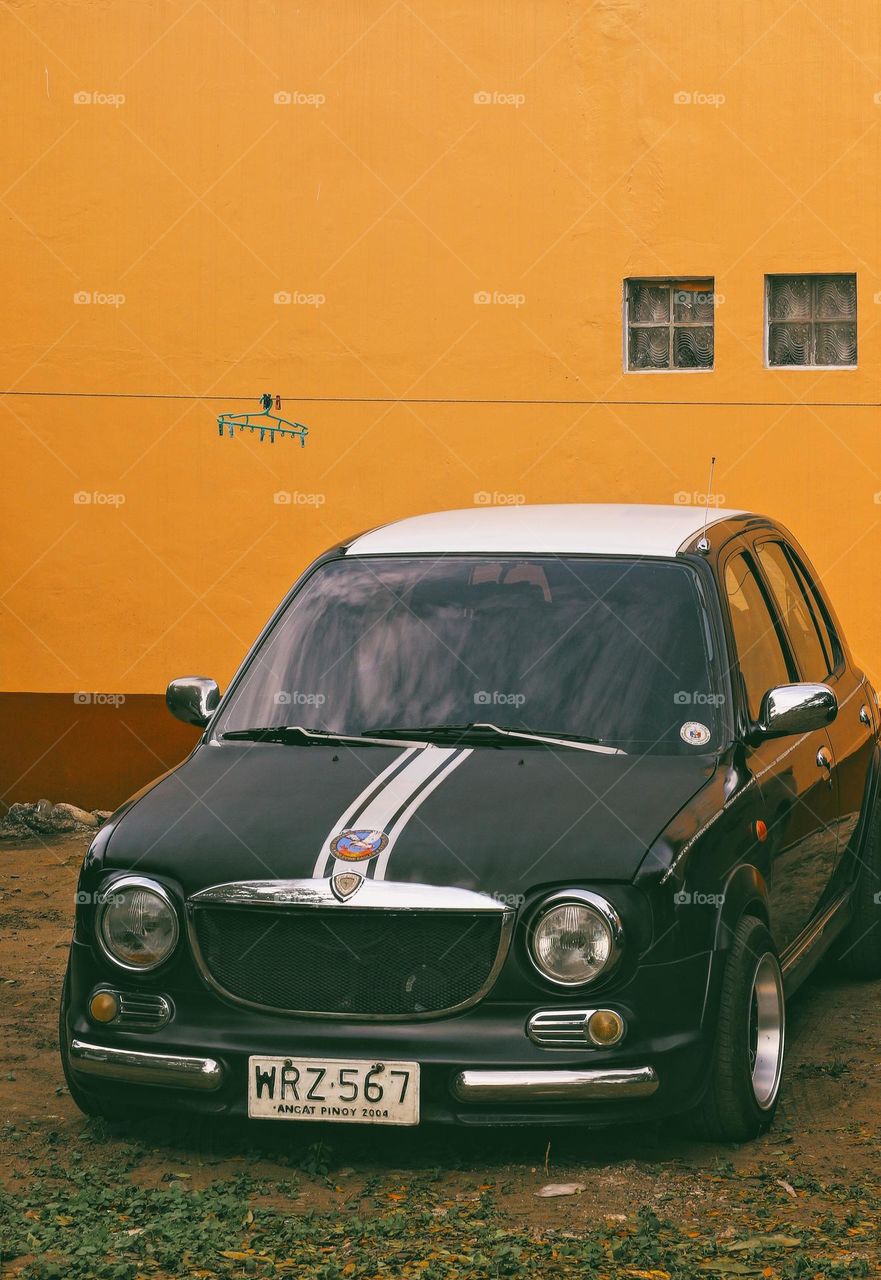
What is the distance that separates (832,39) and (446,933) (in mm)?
9064

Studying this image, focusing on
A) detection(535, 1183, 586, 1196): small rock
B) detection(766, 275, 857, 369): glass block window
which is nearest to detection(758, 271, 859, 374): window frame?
detection(766, 275, 857, 369): glass block window

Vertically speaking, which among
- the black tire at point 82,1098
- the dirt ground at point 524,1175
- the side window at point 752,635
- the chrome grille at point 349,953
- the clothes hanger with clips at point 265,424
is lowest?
the dirt ground at point 524,1175

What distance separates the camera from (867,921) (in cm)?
681

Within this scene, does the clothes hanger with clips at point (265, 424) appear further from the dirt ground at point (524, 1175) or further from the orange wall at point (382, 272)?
the dirt ground at point (524, 1175)

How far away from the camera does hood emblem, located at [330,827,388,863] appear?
449cm

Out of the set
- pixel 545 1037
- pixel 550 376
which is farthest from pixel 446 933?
pixel 550 376

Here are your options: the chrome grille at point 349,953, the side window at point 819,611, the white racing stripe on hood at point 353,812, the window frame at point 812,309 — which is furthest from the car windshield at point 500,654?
the window frame at point 812,309

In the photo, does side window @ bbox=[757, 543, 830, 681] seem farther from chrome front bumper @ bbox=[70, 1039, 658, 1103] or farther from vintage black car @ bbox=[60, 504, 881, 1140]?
chrome front bumper @ bbox=[70, 1039, 658, 1103]

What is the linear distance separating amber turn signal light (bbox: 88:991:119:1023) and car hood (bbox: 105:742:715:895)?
14.0 inches

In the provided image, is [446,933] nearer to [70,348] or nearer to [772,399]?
[772,399]

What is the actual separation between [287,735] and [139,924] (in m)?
0.89

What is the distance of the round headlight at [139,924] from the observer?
4.55 metres

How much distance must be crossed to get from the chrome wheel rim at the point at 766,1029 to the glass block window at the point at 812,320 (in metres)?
7.46

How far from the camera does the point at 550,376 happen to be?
1191 cm
